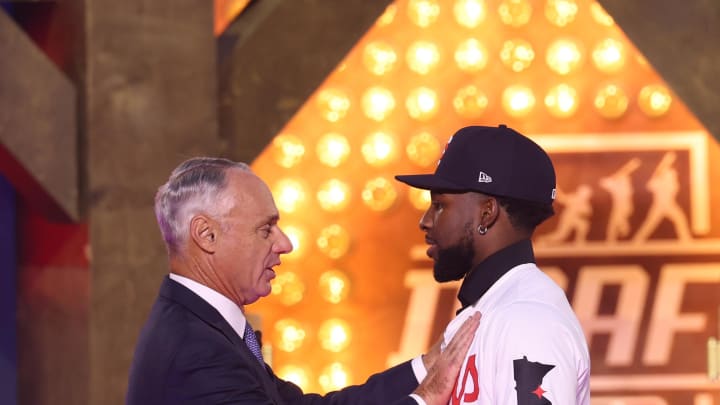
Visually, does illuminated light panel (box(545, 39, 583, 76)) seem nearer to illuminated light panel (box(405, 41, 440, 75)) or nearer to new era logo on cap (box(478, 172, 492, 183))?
illuminated light panel (box(405, 41, 440, 75))

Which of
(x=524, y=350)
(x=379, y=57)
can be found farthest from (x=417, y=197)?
(x=524, y=350)

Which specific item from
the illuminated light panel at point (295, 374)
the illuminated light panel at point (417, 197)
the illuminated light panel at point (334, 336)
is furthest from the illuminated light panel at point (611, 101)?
the illuminated light panel at point (295, 374)

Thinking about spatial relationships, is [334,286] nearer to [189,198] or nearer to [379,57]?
[379,57]

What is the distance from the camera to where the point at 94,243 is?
4.16 m

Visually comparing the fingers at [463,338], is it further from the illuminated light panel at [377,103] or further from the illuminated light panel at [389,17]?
the illuminated light panel at [389,17]

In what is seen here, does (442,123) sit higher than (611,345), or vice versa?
(442,123)

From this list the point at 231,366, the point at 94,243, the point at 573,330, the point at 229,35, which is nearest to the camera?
the point at 573,330

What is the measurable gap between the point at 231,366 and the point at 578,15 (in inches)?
117

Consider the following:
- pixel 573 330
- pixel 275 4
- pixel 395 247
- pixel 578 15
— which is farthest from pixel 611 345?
pixel 573 330

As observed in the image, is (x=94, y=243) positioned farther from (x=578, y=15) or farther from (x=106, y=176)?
(x=578, y=15)

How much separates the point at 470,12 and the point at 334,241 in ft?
3.74

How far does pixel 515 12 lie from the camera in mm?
5023

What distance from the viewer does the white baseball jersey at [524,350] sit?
233cm

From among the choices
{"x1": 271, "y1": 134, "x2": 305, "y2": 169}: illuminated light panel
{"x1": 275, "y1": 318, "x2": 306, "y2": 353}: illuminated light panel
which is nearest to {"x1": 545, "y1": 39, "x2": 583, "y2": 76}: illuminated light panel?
{"x1": 271, "y1": 134, "x2": 305, "y2": 169}: illuminated light panel
